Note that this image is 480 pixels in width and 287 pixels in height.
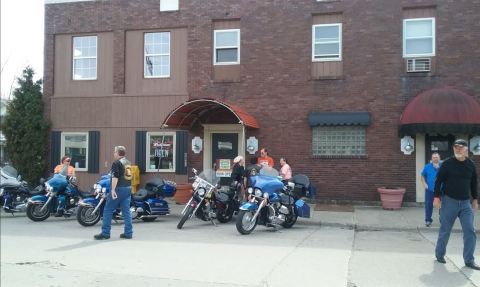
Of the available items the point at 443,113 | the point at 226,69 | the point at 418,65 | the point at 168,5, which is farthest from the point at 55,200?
the point at 418,65

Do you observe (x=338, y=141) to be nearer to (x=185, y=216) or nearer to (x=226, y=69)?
(x=226, y=69)

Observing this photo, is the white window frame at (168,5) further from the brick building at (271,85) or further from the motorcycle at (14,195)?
the motorcycle at (14,195)

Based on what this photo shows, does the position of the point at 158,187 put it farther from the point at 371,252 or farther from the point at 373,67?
the point at 373,67

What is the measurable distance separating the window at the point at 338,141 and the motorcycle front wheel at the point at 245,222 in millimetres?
6197

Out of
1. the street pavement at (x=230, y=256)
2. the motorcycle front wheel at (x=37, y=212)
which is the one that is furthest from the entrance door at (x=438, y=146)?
the motorcycle front wheel at (x=37, y=212)

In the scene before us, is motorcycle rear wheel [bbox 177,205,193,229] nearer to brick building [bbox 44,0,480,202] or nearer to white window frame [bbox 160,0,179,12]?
brick building [bbox 44,0,480,202]

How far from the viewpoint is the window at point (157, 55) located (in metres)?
18.2

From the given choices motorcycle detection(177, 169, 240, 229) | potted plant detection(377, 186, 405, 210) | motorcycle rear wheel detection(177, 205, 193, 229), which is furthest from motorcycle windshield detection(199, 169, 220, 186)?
potted plant detection(377, 186, 405, 210)

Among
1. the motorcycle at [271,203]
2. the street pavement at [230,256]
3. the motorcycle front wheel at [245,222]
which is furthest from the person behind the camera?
the motorcycle at [271,203]

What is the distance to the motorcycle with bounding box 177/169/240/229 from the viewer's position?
474 inches

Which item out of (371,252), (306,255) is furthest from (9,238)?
(371,252)

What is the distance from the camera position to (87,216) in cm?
1198

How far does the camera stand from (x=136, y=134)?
18.1m

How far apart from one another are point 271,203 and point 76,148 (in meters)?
10.3
